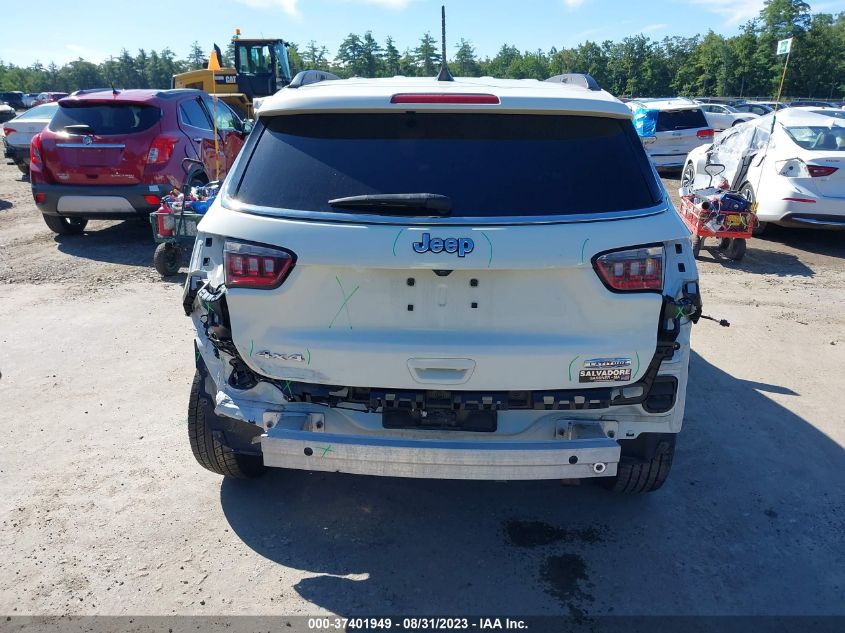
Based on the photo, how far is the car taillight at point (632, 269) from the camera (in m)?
2.53

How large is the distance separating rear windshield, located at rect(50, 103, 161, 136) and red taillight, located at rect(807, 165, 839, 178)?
8.83 meters

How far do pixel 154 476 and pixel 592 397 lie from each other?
2.50 metres

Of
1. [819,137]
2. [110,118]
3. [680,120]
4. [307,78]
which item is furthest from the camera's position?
[680,120]

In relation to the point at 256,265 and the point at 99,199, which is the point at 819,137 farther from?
the point at 99,199

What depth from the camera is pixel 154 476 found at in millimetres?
3648

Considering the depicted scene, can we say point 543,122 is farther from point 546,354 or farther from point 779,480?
point 779,480

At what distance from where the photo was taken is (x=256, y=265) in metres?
2.61

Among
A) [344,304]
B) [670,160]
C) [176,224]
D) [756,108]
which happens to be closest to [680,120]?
[670,160]

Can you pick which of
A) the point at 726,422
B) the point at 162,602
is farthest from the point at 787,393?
the point at 162,602

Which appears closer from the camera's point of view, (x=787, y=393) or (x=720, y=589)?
(x=720, y=589)

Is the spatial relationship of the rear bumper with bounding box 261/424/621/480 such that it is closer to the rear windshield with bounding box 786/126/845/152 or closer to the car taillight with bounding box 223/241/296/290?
the car taillight with bounding box 223/241/296/290

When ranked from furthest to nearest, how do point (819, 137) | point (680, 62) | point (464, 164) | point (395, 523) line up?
point (680, 62), point (819, 137), point (395, 523), point (464, 164)

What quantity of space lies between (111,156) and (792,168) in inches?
360

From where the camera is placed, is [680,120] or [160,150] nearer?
[160,150]
